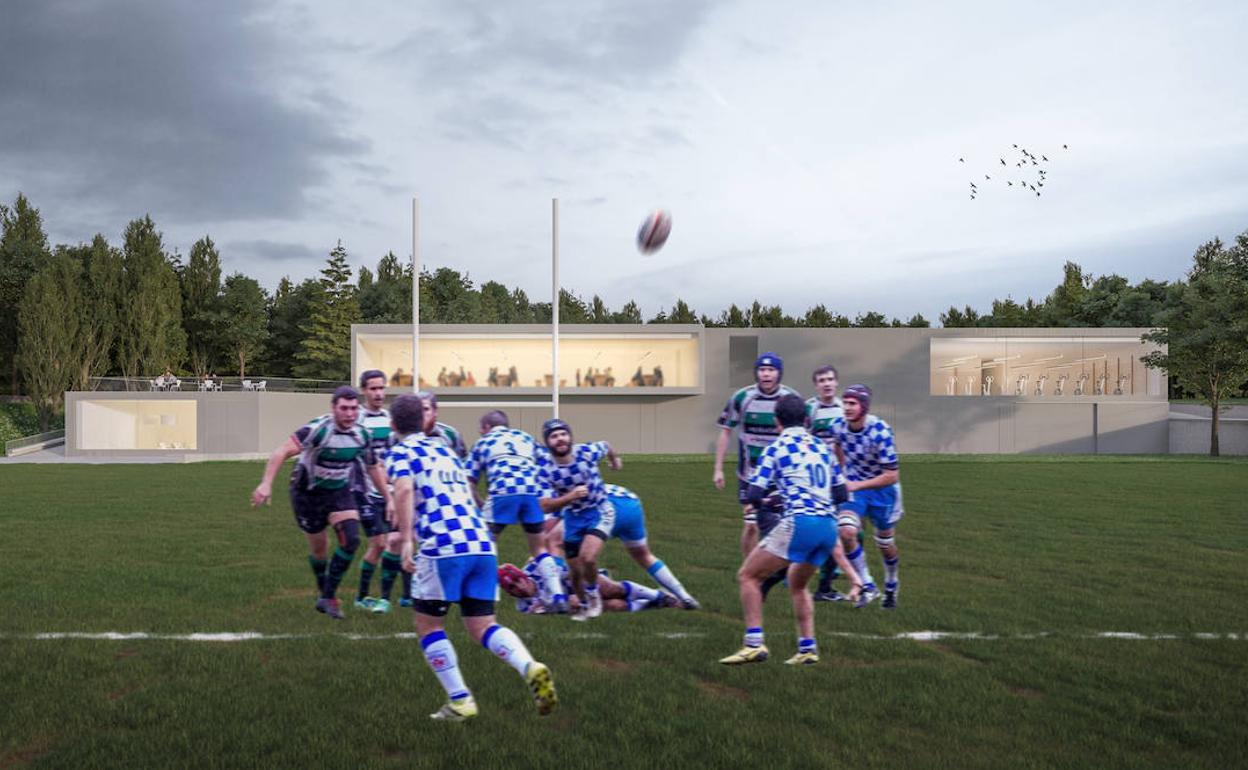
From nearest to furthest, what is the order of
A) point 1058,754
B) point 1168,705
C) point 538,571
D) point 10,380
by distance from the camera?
point 1058,754
point 1168,705
point 538,571
point 10,380

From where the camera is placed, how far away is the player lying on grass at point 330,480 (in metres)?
8.24

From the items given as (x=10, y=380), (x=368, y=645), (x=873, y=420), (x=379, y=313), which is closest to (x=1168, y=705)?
(x=873, y=420)

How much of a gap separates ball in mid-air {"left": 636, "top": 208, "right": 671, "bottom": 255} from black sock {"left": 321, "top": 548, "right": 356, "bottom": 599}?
36.4 ft

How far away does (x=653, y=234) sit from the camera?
18.3 metres

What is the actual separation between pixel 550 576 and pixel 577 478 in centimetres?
93

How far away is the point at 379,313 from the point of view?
8525cm

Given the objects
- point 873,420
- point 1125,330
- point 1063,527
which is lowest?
Result: point 1063,527

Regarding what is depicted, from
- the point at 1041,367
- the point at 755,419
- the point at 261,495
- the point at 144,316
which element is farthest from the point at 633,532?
the point at 144,316

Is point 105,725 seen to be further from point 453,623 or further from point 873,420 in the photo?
point 873,420

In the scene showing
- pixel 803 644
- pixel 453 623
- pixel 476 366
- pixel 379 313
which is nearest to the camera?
pixel 803 644

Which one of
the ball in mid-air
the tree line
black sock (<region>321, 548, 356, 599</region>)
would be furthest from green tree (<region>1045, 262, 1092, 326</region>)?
black sock (<region>321, 548, 356, 599</region>)

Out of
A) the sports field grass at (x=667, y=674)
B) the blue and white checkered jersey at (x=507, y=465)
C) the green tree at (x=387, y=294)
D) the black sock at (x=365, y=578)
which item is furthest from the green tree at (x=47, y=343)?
the blue and white checkered jersey at (x=507, y=465)

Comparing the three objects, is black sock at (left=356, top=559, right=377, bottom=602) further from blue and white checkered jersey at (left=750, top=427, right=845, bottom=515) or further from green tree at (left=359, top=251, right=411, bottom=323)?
green tree at (left=359, top=251, right=411, bottom=323)

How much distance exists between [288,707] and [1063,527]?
1348 cm
